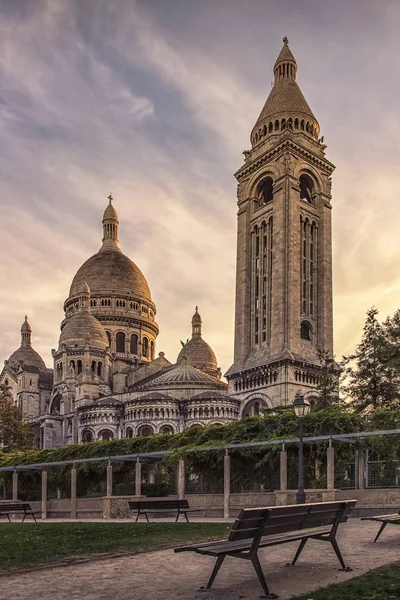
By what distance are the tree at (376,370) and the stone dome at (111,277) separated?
66408mm

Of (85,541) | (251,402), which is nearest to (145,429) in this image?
(251,402)

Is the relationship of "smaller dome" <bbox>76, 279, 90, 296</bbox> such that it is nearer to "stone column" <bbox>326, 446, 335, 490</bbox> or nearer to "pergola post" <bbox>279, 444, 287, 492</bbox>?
"pergola post" <bbox>279, 444, 287, 492</bbox>

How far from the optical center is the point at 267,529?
8555 millimetres

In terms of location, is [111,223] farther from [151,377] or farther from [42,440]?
[42,440]

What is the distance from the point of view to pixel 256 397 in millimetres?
72125

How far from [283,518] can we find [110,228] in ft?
365

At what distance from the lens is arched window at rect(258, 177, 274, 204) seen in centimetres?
8386

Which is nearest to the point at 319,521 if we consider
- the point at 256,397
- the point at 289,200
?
the point at 256,397

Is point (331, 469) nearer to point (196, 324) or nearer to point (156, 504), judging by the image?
point (156, 504)

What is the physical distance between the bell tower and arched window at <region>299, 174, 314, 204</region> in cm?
13

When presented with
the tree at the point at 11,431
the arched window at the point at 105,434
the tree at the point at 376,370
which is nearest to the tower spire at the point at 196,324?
the arched window at the point at 105,434

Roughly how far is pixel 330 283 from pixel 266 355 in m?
13.8

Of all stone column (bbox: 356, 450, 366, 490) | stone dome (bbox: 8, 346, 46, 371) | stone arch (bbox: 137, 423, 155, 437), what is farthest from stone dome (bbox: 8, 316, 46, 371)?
stone column (bbox: 356, 450, 366, 490)

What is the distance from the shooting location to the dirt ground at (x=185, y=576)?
786cm
